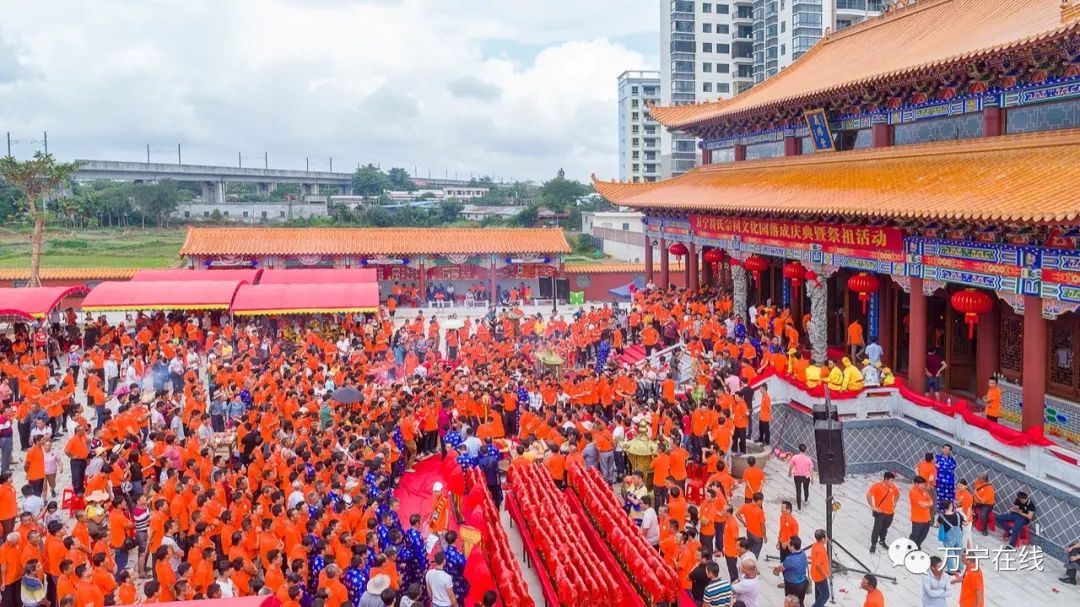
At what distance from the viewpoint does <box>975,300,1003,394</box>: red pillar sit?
16391mm

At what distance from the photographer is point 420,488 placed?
15.1 meters

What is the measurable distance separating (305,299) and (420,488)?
1314 centimetres

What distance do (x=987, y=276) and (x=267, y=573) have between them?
1201cm

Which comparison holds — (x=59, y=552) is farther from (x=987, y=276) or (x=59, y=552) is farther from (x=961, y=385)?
(x=961, y=385)

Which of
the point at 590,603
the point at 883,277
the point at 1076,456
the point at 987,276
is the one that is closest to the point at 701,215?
the point at 883,277

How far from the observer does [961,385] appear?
58.2ft

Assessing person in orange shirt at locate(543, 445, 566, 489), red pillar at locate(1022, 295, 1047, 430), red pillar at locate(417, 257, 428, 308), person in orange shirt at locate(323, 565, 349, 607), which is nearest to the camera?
person in orange shirt at locate(323, 565, 349, 607)

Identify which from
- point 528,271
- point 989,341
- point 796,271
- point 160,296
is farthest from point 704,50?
point 989,341

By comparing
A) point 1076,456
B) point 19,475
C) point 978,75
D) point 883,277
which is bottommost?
point 19,475

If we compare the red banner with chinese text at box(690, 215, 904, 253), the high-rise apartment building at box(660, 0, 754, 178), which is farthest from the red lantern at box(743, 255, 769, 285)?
the high-rise apartment building at box(660, 0, 754, 178)

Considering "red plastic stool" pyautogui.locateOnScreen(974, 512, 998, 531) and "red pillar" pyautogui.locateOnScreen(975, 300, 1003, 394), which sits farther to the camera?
"red pillar" pyautogui.locateOnScreen(975, 300, 1003, 394)

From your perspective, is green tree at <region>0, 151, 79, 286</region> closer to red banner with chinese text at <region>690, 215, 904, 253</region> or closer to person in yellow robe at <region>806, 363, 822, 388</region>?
red banner with chinese text at <region>690, 215, 904, 253</region>

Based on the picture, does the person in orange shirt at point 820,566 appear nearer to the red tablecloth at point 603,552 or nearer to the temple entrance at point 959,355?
the red tablecloth at point 603,552

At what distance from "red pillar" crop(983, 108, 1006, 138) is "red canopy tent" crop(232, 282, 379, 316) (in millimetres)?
17326
